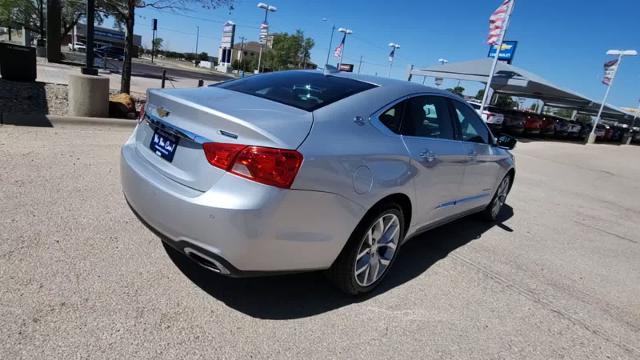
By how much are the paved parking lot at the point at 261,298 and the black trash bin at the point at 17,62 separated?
7.46 m

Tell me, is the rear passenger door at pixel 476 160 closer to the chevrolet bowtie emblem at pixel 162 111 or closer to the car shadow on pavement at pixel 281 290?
the car shadow on pavement at pixel 281 290

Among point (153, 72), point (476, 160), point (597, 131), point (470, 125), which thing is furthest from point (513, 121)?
point (153, 72)

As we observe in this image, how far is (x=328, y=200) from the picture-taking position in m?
2.48

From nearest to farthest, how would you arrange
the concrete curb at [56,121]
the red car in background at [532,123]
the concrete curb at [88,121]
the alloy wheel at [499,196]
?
the alloy wheel at [499,196] → the concrete curb at [56,121] → the concrete curb at [88,121] → the red car in background at [532,123]

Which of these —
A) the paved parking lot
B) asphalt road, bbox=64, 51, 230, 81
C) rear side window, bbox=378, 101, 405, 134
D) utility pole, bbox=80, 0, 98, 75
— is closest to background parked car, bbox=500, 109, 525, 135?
asphalt road, bbox=64, 51, 230, 81

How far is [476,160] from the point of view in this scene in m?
4.33

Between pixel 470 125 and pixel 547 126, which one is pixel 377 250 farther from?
pixel 547 126

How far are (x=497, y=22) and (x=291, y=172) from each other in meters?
17.1

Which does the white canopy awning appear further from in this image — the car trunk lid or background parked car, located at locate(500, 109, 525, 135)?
the car trunk lid

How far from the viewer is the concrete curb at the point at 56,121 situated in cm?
639

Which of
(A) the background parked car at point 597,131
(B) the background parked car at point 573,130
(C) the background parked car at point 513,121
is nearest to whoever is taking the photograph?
(C) the background parked car at point 513,121

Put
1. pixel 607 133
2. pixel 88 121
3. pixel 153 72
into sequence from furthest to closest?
pixel 607 133
pixel 153 72
pixel 88 121

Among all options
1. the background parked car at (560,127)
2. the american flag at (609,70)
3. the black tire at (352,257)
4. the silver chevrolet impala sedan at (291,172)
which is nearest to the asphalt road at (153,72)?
Result: the silver chevrolet impala sedan at (291,172)

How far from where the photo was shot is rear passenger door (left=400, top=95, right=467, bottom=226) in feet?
10.8
